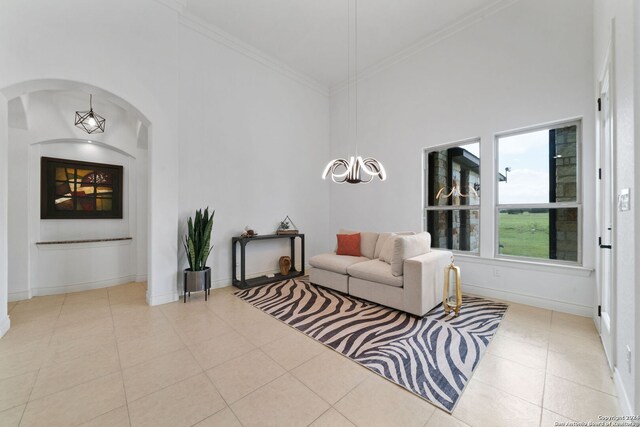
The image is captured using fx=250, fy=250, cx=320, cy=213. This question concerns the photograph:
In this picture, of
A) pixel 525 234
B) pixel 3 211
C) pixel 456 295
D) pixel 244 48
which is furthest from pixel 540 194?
pixel 3 211

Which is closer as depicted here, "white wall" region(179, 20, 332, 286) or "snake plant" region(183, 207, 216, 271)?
"snake plant" region(183, 207, 216, 271)

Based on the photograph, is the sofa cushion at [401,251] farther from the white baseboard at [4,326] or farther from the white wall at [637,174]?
the white baseboard at [4,326]

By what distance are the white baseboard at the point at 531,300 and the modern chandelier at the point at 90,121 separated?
6.03 m

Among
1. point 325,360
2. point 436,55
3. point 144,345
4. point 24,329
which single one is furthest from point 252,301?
point 436,55

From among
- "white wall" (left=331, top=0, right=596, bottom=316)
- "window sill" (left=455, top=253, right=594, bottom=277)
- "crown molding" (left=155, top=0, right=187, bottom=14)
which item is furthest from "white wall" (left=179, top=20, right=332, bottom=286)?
"window sill" (left=455, top=253, right=594, bottom=277)

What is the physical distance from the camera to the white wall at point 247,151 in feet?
12.7

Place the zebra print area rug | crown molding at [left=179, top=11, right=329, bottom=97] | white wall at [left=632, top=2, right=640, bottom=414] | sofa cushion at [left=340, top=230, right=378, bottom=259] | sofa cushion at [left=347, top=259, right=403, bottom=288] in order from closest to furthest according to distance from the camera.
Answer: white wall at [left=632, top=2, right=640, bottom=414] < the zebra print area rug < sofa cushion at [left=347, top=259, right=403, bottom=288] < crown molding at [left=179, top=11, right=329, bottom=97] < sofa cushion at [left=340, top=230, right=378, bottom=259]

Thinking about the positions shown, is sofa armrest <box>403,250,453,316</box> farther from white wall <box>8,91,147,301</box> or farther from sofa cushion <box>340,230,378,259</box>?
white wall <box>8,91,147,301</box>

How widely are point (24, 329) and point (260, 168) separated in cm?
349

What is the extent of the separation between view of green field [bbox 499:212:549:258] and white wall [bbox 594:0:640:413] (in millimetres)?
1787

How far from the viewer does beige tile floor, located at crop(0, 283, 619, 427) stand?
1.49m

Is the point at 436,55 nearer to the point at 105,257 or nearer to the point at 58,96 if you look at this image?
the point at 58,96

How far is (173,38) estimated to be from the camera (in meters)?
3.49

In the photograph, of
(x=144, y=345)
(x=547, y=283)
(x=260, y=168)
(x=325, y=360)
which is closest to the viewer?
(x=325, y=360)
